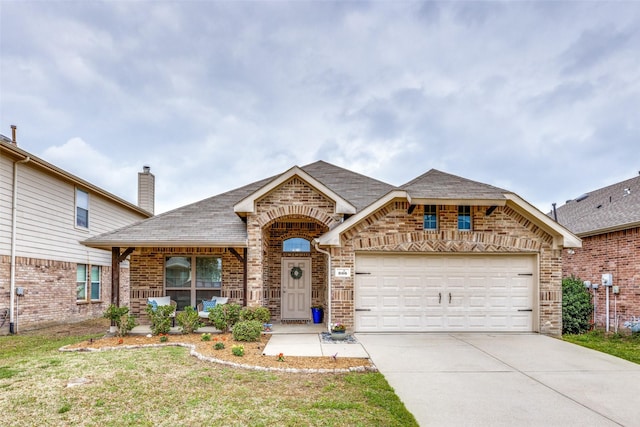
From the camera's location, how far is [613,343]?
32.0ft

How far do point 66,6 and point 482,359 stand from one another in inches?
537

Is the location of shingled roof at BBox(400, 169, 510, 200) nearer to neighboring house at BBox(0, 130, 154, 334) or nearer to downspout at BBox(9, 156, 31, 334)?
neighboring house at BBox(0, 130, 154, 334)

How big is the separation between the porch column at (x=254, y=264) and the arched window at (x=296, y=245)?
6.10 ft

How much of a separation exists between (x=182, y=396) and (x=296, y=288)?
7469 millimetres

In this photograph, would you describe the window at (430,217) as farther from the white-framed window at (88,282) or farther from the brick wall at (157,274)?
the white-framed window at (88,282)

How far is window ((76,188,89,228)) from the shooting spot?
14961 mm

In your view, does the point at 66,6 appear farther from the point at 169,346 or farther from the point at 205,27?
the point at 169,346

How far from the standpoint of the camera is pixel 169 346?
888cm

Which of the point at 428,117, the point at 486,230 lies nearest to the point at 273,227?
the point at 486,230

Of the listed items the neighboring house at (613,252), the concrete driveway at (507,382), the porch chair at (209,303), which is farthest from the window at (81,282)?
the neighboring house at (613,252)

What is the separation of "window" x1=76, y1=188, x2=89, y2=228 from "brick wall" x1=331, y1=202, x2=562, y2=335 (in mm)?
→ 10635

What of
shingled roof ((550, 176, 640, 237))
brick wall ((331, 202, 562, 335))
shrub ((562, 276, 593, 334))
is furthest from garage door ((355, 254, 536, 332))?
shingled roof ((550, 176, 640, 237))

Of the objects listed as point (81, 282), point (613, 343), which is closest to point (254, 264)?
point (81, 282)

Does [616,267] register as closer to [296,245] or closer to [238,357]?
[296,245]
